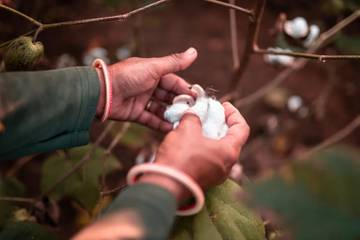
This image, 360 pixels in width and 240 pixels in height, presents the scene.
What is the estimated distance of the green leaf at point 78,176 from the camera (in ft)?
4.48

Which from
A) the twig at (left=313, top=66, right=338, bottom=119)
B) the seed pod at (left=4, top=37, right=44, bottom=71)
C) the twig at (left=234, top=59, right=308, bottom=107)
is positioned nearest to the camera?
the seed pod at (left=4, top=37, right=44, bottom=71)

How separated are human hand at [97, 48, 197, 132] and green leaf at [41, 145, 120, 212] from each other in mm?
309

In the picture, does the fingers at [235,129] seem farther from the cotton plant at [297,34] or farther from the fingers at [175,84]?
the cotton plant at [297,34]

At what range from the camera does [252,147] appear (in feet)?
6.73

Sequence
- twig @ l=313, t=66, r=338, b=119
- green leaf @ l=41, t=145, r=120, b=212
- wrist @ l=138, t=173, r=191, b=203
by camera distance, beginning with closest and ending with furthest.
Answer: wrist @ l=138, t=173, r=191, b=203, green leaf @ l=41, t=145, r=120, b=212, twig @ l=313, t=66, r=338, b=119

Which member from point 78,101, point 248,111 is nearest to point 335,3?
point 78,101

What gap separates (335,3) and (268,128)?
91cm

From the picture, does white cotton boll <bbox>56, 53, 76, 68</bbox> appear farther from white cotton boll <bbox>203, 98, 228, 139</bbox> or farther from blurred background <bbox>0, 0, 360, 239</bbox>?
white cotton boll <bbox>203, 98, 228, 139</bbox>

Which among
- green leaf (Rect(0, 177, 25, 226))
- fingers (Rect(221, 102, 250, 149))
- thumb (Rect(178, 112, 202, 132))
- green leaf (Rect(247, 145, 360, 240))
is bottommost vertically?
green leaf (Rect(0, 177, 25, 226))

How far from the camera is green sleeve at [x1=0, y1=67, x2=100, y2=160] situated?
34.6 inches

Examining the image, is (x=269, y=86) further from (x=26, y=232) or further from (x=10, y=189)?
(x=26, y=232)

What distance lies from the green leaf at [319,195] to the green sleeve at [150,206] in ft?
0.66

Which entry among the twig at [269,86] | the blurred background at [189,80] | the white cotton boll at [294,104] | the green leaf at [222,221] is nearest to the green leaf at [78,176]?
the blurred background at [189,80]

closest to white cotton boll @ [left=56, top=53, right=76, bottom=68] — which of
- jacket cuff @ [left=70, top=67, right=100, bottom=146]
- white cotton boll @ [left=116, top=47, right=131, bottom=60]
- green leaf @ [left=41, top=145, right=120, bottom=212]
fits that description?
white cotton boll @ [left=116, top=47, right=131, bottom=60]
